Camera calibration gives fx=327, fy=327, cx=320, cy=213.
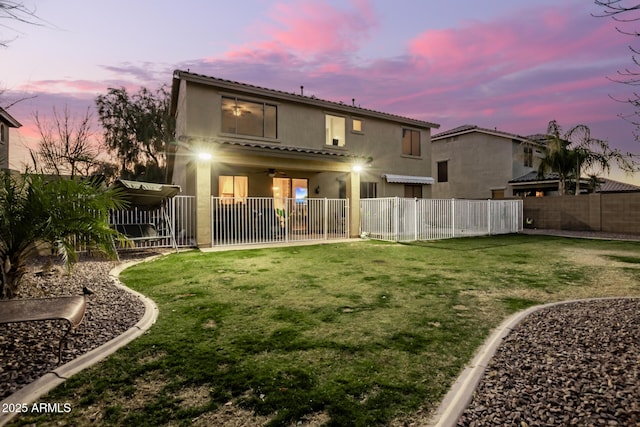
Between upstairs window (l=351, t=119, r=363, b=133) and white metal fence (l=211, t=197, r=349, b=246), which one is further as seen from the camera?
upstairs window (l=351, t=119, r=363, b=133)

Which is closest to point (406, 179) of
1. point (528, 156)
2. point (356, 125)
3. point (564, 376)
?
point (356, 125)

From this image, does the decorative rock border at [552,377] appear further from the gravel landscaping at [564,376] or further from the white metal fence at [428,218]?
the white metal fence at [428,218]

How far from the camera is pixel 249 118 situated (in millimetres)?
15305

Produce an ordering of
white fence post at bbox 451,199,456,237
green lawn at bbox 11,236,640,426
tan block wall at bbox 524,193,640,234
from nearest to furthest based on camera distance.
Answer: green lawn at bbox 11,236,640,426
white fence post at bbox 451,199,456,237
tan block wall at bbox 524,193,640,234

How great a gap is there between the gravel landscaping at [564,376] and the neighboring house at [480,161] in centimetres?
2414

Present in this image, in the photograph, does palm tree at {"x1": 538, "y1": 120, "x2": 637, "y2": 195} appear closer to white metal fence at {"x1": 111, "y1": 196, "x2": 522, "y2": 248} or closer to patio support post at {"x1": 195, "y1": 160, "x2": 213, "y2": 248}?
white metal fence at {"x1": 111, "y1": 196, "x2": 522, "y2": 248}

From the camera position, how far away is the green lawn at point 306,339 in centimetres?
238

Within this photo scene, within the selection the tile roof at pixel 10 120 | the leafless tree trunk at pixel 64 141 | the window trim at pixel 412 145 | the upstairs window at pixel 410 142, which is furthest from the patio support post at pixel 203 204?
the tile roof at pixel 10 120

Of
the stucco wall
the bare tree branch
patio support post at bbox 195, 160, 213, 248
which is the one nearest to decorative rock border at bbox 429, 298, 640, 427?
the bare tree branch

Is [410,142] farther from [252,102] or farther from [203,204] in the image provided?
[203,204]

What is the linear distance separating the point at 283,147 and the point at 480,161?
19100 mm

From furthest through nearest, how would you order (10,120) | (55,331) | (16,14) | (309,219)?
(10,120)
(309,219)
(55,331)
(16,14)

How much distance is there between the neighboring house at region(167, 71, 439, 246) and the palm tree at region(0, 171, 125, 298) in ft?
20.4

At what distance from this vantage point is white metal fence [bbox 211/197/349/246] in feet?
39.4
